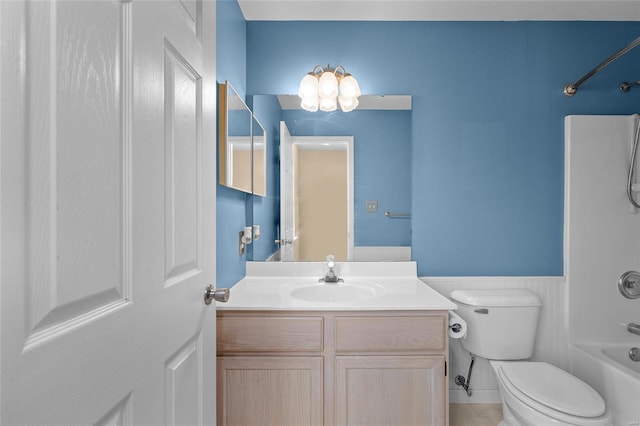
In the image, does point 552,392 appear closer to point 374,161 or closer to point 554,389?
point 554,389

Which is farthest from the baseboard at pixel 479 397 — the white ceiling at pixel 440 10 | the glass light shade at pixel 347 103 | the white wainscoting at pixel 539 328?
the white ceiling at pixel 440 10

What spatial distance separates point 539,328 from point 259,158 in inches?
Answer: 74.3

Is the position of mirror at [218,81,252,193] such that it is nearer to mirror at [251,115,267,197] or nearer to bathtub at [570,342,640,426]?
mirror at [251,115,267,197]

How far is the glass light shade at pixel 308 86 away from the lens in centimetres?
193

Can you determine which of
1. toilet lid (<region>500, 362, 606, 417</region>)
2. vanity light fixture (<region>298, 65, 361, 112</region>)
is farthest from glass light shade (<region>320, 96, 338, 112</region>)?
toilet lid (<region>500, 362, 606, 417</region>)

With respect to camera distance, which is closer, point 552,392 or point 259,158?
point 552,392

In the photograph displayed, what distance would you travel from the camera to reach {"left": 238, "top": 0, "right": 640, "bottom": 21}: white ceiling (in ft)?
6.14

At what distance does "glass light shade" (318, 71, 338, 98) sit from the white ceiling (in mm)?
376

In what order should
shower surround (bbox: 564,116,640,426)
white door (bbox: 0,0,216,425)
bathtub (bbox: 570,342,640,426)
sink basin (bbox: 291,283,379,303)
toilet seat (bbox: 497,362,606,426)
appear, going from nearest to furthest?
white door (bbox: 0,0,216,425) → toilet seat (bbox: 497,362,606,426) → bathtub (bbox: 570,342,640,426) → sink basin (bbox: 291,283,379,303) → shower surround (bbox: 564,116,640,426)

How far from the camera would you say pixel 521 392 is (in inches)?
58.6

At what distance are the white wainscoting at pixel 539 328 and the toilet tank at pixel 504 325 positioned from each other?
7.4 inches

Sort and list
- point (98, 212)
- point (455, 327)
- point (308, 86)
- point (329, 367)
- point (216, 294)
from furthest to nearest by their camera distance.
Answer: point (308, 86) → point (455, 327) → point (329, 367) → point (216, 294) → point (98, 212)

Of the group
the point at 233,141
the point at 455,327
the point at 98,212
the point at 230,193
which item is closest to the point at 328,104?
the point at 233,141

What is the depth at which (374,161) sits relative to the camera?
203 centimetres
